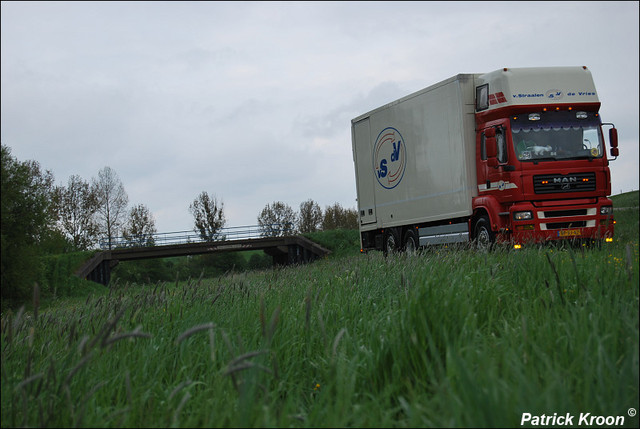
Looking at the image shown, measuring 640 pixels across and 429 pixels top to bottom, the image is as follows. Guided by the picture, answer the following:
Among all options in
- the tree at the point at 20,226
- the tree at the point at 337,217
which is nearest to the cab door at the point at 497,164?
the tree at the point at 20,226

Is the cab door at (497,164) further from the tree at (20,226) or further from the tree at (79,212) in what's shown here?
the tree at (79,212)

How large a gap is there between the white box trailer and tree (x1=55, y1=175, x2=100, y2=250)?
4457cm

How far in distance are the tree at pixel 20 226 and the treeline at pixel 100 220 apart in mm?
45

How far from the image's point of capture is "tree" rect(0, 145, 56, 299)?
28312 millimetres

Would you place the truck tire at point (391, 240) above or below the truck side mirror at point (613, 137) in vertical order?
below

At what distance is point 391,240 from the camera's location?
1992 centimetres

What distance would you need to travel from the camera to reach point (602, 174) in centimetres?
1431

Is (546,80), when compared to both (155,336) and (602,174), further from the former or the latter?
(155,336)

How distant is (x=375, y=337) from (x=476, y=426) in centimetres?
145

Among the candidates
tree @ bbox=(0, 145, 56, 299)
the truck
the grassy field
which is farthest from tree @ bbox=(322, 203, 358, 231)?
the grassy field

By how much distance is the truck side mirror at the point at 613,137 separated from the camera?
1437 cm

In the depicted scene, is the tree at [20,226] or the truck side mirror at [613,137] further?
the tree at [20,226]

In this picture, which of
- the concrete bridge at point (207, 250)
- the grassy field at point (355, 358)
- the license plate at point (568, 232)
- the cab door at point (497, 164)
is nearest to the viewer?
the grassy field at point (355, 358)

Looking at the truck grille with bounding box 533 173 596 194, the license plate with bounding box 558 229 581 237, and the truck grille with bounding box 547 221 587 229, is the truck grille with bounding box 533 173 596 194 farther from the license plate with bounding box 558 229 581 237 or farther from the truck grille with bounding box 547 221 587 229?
the license plate with bounding box 558 229 581 237
